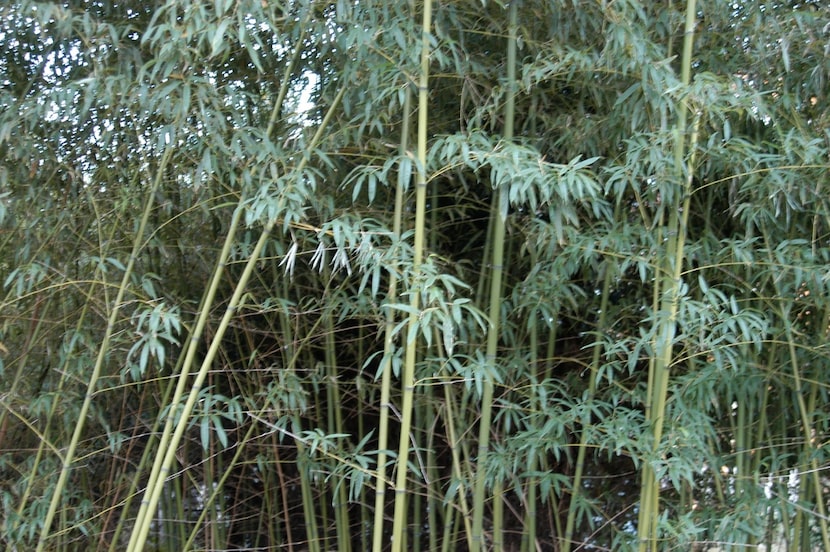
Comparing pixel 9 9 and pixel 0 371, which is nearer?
pixel 9 9

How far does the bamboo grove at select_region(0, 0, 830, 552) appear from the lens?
2182mm

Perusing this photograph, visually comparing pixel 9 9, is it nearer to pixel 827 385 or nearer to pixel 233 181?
pixel 233 181

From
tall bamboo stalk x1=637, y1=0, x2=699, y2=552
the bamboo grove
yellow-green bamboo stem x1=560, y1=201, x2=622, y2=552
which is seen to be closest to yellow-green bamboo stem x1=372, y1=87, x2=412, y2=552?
the bamboo grove

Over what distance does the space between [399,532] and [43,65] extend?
188 centimetres

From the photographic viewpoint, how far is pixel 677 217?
7.34 ft

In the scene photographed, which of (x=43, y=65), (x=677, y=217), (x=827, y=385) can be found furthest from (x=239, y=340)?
(x=827, y=385)

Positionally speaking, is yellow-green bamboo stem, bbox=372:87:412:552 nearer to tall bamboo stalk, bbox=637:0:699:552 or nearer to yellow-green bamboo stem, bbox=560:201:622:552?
yellow-green bamboo stem, bbox=560:201:622:552

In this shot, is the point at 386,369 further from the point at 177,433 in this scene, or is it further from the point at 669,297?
the point at 669,297

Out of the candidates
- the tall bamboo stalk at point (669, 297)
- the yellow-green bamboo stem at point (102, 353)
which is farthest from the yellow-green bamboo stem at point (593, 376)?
the yellow-green bamboo stem at point (102, 353)

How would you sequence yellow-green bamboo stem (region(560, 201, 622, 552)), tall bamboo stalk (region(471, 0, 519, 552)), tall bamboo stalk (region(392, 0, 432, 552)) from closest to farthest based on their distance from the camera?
tall bamboo stalk (region(392, 0, 432, 552)) < tall bamboo stalk (region(471, 0, 519, 552)) < yellow-green bamboo stem (region(560, 201, 622, 552))

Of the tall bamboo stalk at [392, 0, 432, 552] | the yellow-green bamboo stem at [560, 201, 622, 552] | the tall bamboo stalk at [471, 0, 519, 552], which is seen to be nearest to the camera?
the tall bamboo stalk at [392, 0, 432, 552]

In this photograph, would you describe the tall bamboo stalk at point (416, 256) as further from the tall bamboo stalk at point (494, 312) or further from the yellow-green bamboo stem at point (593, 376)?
the yellow-green bamboo stem at point (593, 376)

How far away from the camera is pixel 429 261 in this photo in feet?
6.91

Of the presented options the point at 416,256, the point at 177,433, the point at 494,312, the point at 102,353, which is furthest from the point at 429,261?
the point at 102,353
